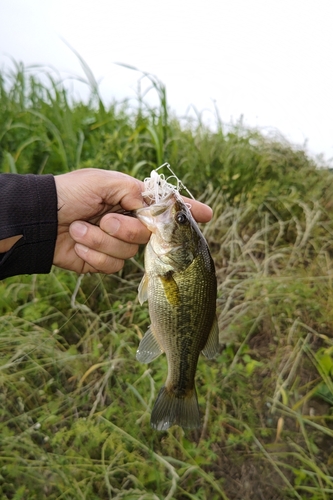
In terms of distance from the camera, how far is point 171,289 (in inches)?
64.7

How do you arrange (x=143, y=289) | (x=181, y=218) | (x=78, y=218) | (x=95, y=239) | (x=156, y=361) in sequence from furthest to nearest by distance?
(x=156, y=361)
(x=78, y=218)
(x=95, y=239)
(x=143, y=289)
(x=181, y=218)

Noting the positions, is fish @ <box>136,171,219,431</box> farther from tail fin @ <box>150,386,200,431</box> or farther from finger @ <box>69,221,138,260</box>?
finger @ <box>69,221,138,260</box>

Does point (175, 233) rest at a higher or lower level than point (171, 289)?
higher

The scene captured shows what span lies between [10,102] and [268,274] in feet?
9.39

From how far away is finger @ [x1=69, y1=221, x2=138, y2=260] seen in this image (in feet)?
6.37

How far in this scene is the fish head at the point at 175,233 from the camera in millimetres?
1621

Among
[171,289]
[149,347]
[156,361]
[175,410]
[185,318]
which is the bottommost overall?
[156,361]

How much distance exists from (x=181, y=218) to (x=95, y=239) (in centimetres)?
51

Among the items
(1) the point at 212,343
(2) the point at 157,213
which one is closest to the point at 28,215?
(2) the point at 157,213

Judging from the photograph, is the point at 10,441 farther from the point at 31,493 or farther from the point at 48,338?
the point at 48,338

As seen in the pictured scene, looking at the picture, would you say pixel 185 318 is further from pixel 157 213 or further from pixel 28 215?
pixel 28 215

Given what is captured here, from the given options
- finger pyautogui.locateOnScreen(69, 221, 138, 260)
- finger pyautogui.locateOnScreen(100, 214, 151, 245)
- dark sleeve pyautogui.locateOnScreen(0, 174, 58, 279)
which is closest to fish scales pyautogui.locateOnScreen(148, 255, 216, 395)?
finger pyautogui.locateOnScreen(100, 214, 151, 245)

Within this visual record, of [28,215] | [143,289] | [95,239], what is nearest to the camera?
[143,289]

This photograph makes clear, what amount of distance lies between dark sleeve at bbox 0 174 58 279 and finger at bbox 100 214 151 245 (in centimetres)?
24
